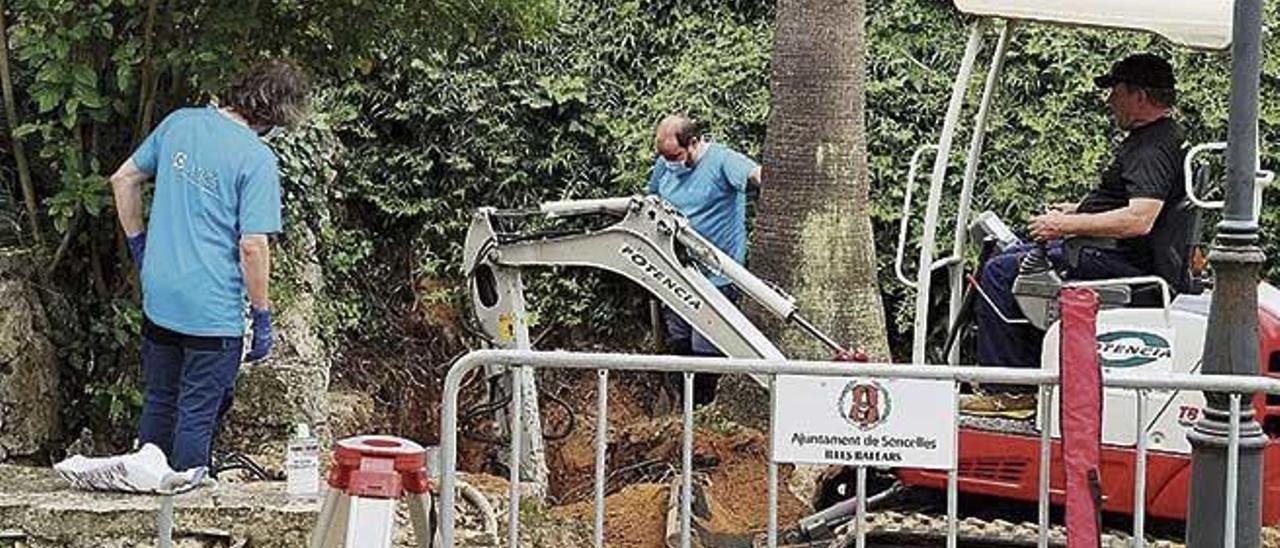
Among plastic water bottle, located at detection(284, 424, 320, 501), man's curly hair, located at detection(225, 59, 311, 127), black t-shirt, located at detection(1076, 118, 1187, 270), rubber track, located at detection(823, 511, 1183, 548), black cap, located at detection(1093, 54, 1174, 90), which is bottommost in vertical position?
rubber track, located at detection(823, 511, 1183, 548)

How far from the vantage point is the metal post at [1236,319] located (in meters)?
4.38

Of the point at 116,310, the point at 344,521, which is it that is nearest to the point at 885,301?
the point at 116,310

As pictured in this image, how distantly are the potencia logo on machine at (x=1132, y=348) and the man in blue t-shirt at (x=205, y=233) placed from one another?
2.78 meters

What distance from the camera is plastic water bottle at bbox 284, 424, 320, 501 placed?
538cm

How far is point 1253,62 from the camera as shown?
14.7 feet

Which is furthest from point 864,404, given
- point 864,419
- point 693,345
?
point 693,345

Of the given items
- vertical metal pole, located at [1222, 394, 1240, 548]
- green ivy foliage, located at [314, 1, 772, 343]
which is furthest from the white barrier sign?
green ivy foliage, located at [314, 1, 772, 343]

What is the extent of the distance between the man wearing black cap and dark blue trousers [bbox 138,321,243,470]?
265cm

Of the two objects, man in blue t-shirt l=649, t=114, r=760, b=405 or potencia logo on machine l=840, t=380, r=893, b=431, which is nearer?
potencia logo on machine l=840, t=380, r=893, b=431

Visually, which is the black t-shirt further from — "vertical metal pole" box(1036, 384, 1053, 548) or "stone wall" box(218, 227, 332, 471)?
"stone wall" box(218, 227, 332, 471)

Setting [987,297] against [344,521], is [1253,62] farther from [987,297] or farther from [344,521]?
[344,521]

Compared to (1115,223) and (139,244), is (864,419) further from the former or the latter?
(139,244)

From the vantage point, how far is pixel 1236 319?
178 inches

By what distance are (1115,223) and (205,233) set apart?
3072 mm
